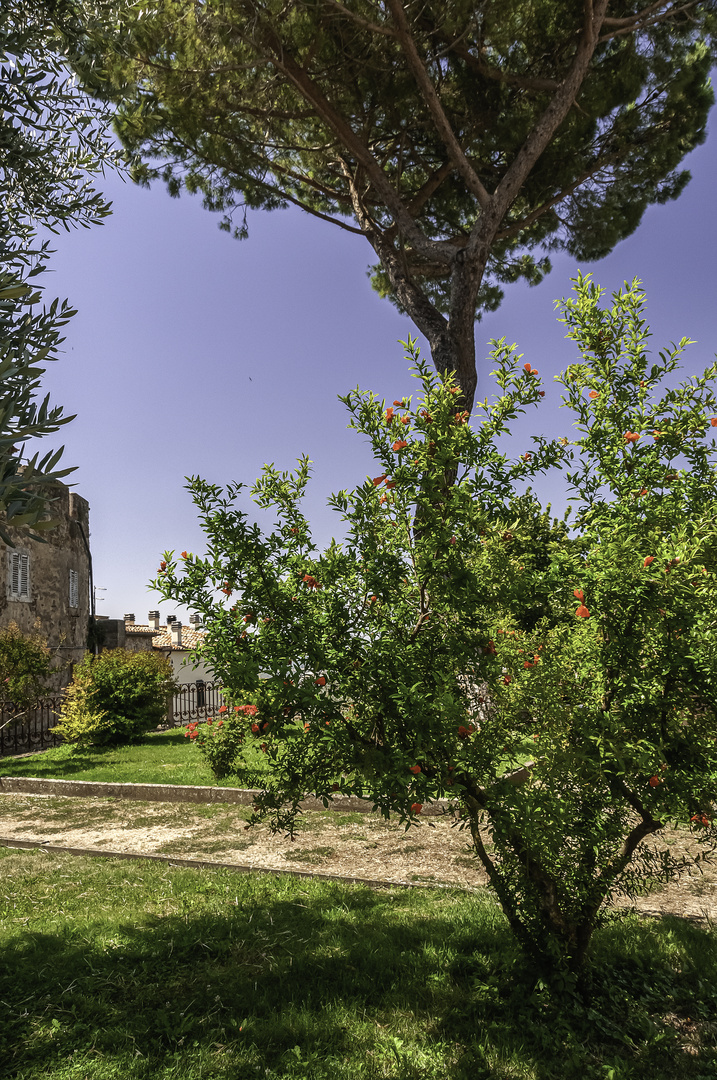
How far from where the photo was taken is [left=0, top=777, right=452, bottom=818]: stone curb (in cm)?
922

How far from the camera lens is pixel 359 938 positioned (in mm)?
5172

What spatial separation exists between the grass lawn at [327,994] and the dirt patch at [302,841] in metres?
0.74

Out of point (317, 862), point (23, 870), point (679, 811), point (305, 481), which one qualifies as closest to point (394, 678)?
point (305, 481)

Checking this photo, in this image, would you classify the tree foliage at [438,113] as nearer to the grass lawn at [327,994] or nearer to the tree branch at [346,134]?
the tree branch at [346,134]

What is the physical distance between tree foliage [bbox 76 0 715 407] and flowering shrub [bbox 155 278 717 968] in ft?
26.6

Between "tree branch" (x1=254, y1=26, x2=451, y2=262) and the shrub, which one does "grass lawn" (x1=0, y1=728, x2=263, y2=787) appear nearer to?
the shrub

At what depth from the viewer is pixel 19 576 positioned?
1998cm

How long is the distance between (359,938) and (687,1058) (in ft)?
7.55

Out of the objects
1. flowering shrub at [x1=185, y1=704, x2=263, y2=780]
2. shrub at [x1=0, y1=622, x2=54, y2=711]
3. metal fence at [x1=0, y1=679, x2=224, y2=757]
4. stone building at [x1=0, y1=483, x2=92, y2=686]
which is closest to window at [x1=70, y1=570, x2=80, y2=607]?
stone building at [x1=0, y1=483, x2=92, y2=686]

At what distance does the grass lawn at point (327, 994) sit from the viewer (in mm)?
3732

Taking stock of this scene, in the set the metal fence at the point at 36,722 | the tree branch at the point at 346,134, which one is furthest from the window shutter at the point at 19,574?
the tree branch at the point at 346,134

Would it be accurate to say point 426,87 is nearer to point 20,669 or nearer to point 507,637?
point 507,637

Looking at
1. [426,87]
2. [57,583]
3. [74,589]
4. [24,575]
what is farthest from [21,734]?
[426,87]

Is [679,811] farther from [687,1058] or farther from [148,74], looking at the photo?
[148,74]
